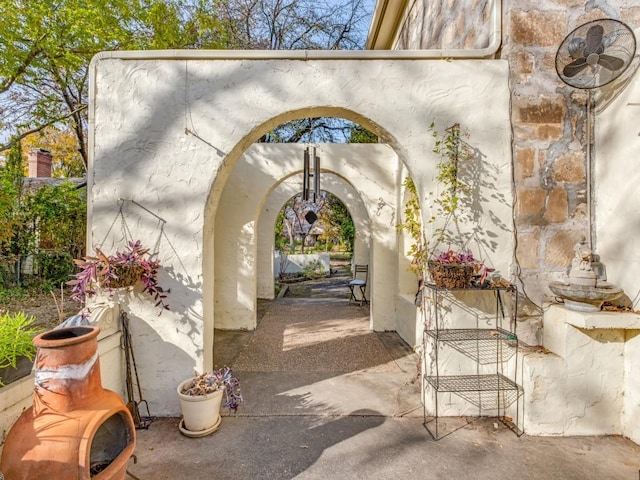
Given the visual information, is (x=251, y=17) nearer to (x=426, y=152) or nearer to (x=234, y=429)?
(x=426, y=152)

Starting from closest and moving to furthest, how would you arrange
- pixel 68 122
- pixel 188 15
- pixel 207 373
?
pixel 207 373, pixel 188 15, pixel 68 122

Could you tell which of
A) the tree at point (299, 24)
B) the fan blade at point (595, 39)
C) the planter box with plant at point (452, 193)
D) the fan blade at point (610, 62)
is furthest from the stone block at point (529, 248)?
the tree at point (299, 24)

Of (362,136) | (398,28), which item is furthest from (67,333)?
(362,136)

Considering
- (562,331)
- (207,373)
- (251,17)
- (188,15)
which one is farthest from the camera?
(251,17)

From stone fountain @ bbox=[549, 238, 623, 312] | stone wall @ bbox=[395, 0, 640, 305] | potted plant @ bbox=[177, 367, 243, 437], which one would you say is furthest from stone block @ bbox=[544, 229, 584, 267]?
potted plant @ bbox=[177, 367, 243, 437]

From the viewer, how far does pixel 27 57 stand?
20.3 feet

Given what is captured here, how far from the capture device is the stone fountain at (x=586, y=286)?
223 centimetres

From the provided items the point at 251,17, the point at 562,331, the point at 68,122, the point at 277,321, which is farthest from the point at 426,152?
the point at 68,122

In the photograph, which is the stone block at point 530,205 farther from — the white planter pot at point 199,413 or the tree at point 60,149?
the tree at point 60,149

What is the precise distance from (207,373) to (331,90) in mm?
2493

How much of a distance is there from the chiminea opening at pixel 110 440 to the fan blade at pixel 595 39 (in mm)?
3880

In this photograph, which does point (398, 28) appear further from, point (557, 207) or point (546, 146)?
point (557, 207)

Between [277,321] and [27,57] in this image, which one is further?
[27,57]

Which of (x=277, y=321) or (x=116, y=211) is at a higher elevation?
(x=116, y=211)
